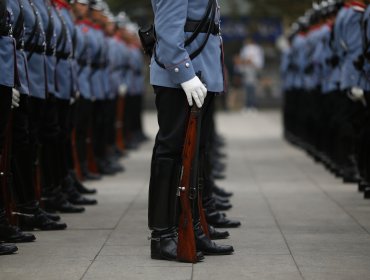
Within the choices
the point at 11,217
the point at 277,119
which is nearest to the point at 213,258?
the point at 11,217

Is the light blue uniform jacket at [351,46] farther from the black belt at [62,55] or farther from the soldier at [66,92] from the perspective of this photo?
the black belt at [62,55]

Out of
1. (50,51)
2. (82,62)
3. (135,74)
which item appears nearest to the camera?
(50,51)

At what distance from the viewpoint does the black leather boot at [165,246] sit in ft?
25.4

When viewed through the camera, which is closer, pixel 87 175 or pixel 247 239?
pixel 247 239

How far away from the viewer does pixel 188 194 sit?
305 inches

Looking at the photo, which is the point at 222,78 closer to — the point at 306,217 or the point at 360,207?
the point at 306,217

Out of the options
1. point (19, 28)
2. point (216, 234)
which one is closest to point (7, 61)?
point (19, 28)

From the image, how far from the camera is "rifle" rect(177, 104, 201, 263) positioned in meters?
7.63

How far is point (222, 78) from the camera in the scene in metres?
7.98

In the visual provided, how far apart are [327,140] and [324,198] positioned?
178 inches

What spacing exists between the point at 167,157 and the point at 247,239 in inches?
51.8

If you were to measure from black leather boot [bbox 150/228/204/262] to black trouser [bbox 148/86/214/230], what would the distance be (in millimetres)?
45

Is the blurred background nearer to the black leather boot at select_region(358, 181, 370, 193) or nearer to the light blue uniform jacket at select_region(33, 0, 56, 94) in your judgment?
the black leather boot at select_region(358, 181, 370, 193)

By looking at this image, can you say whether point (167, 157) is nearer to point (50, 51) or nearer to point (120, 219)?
point (120, 219)
